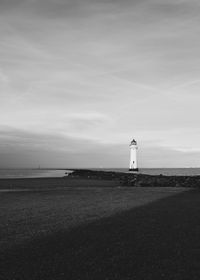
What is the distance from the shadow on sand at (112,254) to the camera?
19.5ft

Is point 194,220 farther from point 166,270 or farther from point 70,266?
point 70,266

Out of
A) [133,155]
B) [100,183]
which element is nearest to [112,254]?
[100,183]

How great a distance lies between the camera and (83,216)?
12.5 meters

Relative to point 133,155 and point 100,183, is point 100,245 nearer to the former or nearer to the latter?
point 100,183

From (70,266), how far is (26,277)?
94cm

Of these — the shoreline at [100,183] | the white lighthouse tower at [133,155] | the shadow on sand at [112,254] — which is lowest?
the shadow on sand at [112,254]

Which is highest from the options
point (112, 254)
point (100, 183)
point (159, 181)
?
point (159, 181)

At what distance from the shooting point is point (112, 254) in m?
7.16

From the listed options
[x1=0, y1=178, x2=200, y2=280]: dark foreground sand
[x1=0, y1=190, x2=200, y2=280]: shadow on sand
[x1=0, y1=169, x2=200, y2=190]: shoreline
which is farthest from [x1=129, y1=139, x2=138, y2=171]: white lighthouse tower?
[x1=0, y1=190, x2=200, y2=280]: shadow on sand

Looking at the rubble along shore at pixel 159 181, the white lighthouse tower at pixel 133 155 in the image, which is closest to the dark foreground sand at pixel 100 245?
the rubble along shore at pixel 159 181

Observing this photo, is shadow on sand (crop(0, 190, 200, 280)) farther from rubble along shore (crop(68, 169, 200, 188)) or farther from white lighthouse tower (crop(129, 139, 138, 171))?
white lighthouse tower (crop(129, 139, 138, 171))

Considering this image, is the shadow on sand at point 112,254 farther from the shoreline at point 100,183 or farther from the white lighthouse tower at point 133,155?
the white lighthouse tower at point 133,155

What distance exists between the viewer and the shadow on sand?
5953mm

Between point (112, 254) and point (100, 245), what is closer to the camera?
point (112, 254)
